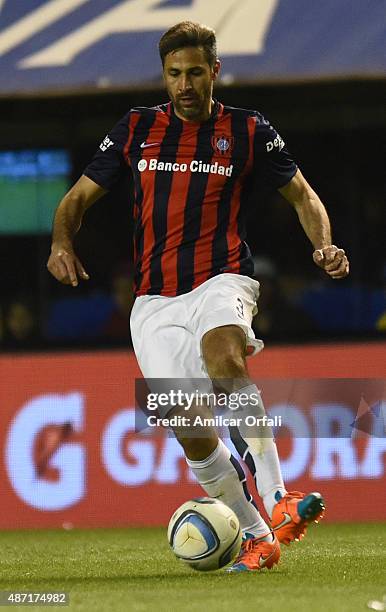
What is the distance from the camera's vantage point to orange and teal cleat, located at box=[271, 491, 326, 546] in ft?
19.0

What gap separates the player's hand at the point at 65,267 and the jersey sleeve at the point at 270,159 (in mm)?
851

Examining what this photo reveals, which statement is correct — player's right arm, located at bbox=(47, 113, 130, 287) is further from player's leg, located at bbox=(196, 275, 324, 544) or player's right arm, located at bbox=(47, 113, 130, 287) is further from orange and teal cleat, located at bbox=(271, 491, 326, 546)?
orange and teal cleat, located at bbox=(271, 491, 326, 546)

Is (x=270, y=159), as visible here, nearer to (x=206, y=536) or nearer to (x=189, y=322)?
(x=189, y=322)

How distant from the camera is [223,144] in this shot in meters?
6.37

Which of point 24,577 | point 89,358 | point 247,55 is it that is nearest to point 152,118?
point 24,577

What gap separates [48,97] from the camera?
1084 cm

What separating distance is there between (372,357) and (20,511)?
225 centimetres

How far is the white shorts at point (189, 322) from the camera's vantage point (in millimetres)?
6156

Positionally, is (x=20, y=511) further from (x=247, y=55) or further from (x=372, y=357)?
(x=247, y=55)

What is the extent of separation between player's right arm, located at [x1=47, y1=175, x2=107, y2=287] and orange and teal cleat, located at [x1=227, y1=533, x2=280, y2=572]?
123cm

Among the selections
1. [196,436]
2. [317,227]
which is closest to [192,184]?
[317,227]

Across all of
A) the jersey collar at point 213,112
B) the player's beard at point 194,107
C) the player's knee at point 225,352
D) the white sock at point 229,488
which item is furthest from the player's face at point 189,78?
the white sock at point 229,488
